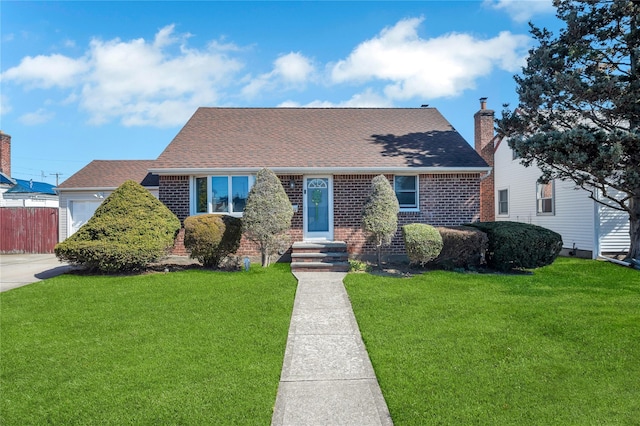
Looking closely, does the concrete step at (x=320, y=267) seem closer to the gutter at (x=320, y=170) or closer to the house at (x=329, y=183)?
the house at (x=329, y=183)

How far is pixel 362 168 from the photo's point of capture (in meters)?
12.0

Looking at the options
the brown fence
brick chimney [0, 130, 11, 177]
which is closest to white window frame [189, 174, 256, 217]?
the brown fence

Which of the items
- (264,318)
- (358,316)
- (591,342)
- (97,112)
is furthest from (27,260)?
(591,342)

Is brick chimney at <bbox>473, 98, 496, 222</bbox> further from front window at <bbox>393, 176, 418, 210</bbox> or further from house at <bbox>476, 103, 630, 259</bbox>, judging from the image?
front window at <bbox>393, 176, 418, 210</bbox>

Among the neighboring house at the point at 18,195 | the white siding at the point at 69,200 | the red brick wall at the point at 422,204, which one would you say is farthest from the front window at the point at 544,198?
the neighboring house at the point at 18,195

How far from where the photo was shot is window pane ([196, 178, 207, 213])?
12375 millimetres

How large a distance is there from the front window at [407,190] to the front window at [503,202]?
31.0ft

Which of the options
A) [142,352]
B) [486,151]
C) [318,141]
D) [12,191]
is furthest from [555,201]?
[12,191]

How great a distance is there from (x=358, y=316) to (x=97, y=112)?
19.3 meters

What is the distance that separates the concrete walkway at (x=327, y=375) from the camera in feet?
11.7

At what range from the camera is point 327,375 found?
443 centimetres

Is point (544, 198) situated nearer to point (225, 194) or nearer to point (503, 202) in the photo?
point (503, 202)

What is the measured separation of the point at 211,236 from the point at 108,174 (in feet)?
37.1

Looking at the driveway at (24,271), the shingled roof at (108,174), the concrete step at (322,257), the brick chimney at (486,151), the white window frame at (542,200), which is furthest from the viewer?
the brick chimney at (486,151)
